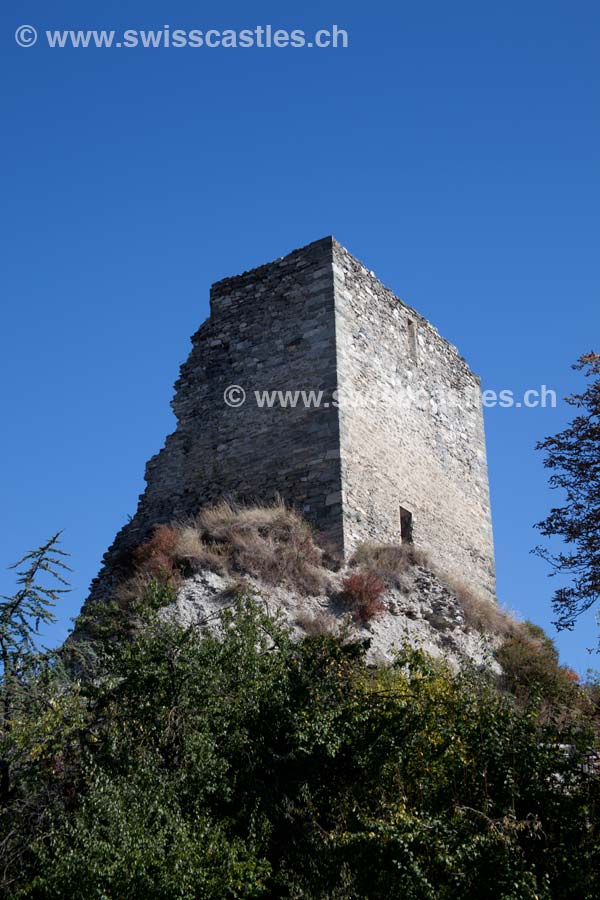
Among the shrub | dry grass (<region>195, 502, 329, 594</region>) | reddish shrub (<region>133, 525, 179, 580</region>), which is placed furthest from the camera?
dry grass (<region>195, 502, 329, 594</region>)

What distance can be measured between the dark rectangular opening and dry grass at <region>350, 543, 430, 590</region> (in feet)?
2.62

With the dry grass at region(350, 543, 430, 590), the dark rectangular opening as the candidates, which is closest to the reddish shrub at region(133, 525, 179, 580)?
the dry grass at region(350, 543, 430, 590)

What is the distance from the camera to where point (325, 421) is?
723 inches

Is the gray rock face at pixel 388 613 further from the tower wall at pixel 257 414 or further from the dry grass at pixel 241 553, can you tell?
the tower wall at pixel 257 414

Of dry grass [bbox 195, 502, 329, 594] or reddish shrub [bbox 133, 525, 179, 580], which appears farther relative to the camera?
dry grass [bbox 195, 502, 329, 594]

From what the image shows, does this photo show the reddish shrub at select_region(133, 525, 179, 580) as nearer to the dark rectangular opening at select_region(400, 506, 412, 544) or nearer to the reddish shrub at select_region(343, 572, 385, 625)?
the reddish shrub at select_region(343, 572, 385, 625)

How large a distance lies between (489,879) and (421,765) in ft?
5.58

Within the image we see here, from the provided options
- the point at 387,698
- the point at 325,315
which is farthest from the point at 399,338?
the point at 387,698

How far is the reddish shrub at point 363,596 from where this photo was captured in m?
16.5

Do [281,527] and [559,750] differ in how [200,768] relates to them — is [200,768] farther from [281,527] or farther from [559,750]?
[281,527]

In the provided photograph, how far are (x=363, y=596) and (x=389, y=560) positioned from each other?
50.3 inches

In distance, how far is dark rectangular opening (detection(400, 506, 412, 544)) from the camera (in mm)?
19297

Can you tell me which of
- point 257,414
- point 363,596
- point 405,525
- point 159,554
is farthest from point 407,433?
point 159,554

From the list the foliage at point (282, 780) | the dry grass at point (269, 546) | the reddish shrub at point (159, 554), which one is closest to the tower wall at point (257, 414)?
the dry grass at point (269, 546)
